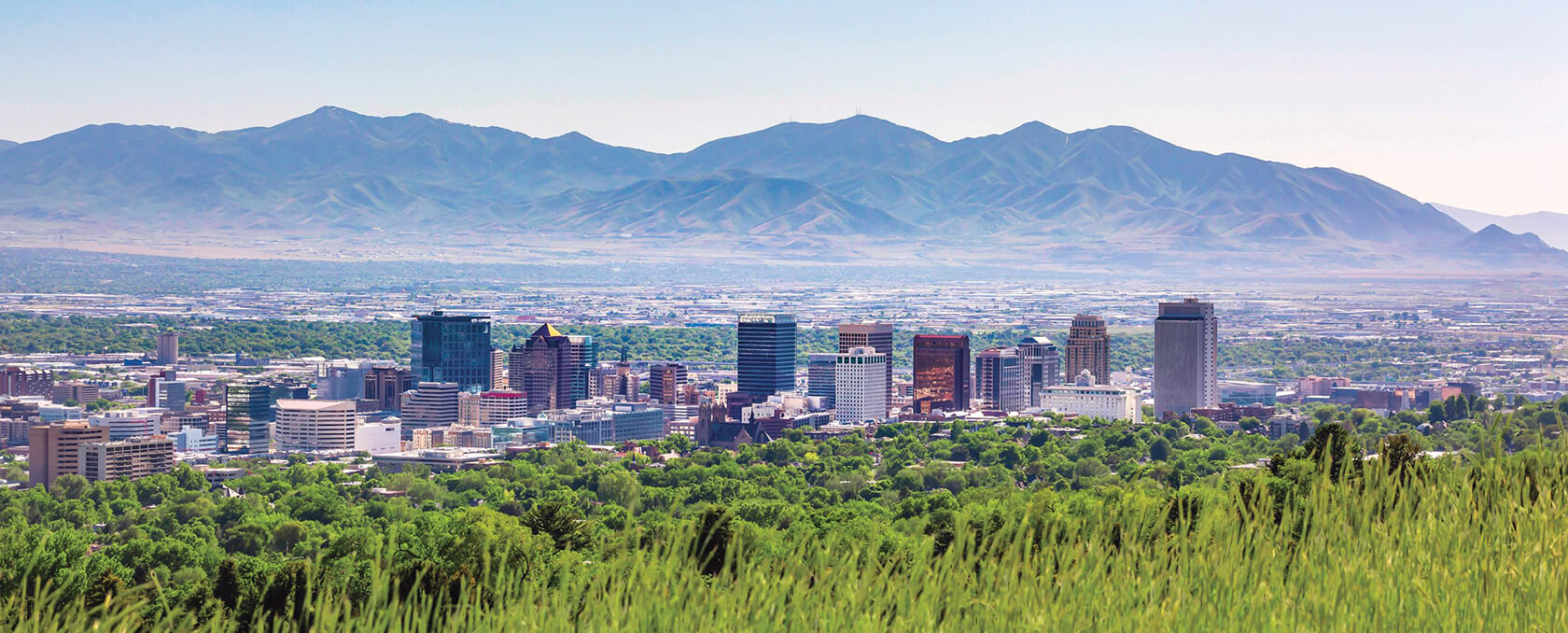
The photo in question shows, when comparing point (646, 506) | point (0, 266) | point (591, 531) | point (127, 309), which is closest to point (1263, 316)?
point (127, 309)

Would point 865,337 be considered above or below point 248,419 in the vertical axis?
above

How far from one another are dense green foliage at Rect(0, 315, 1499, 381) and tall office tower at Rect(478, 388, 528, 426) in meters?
35.3

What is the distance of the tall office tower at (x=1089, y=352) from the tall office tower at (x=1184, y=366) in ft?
25.2

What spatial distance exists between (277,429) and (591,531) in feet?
232

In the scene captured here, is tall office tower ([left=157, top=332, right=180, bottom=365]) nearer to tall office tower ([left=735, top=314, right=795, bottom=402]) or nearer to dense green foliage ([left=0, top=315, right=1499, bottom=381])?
dense green foliage ([left=0, top=315, right=1499, bottom=381])

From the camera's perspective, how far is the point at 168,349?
11706 centimetres

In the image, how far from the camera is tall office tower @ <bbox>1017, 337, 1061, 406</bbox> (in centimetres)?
9919

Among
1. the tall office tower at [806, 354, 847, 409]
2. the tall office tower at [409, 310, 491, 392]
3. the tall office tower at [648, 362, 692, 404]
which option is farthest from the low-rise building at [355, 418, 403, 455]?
the tall office tower at [806, 354, 847, 409]

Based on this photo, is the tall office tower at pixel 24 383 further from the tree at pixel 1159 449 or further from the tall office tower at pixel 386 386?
the tree at pixel 1159 449

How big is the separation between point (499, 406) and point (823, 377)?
1685cm

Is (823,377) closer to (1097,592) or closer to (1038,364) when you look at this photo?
(1038,364)

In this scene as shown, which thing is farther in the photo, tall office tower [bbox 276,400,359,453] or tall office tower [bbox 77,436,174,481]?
tall office tower [bbox 276,400,359,453]

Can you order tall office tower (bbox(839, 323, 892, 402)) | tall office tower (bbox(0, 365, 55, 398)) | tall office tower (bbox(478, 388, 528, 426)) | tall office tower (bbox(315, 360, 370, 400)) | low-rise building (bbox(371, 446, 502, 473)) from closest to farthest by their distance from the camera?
low-rise building (bbox(371, 446, 502, 473)) < tall office tower (bbox(478, 388, 528, 426)) < tall office tower (bbox(0, 365, 55, 398)) < tall office tower (bbox(315, 360, 370, 400)) < tall office tower (bbox(839, 323, 892, 402))

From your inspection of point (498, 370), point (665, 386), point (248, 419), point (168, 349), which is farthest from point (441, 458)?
point (168, 349)
